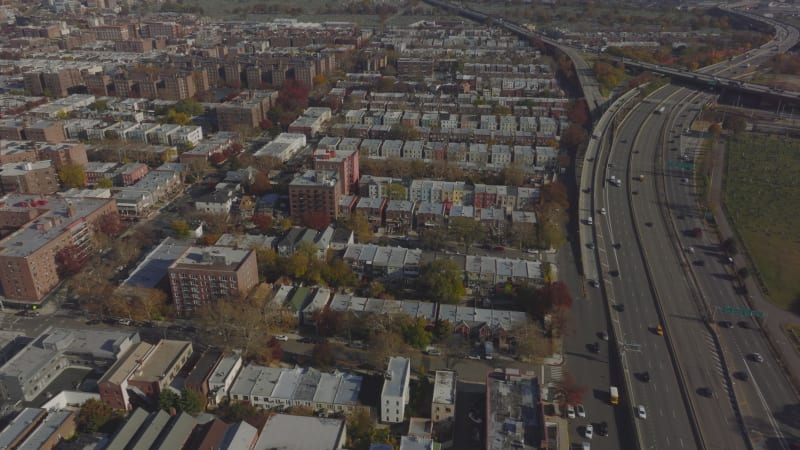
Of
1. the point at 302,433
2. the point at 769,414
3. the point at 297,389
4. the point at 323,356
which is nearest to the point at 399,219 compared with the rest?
the point at 323,356

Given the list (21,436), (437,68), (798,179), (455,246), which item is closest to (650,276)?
(455,246)

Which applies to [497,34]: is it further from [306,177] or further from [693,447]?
[693,447]

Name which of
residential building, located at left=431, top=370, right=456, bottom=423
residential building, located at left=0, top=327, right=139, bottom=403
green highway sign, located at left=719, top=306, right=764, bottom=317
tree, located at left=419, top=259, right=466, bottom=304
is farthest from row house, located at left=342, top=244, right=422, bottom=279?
green highway sign, located at left=719, top=306, right=764, bottom=317

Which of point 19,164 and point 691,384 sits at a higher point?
point 19,164

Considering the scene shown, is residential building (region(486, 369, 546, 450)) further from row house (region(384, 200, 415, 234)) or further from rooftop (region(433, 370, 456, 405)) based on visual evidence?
row house (region(384, 200, 415, 234))

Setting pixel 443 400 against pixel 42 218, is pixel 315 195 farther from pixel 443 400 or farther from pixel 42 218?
pixel 443 400

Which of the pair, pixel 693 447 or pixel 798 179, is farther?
pixel 798 179
